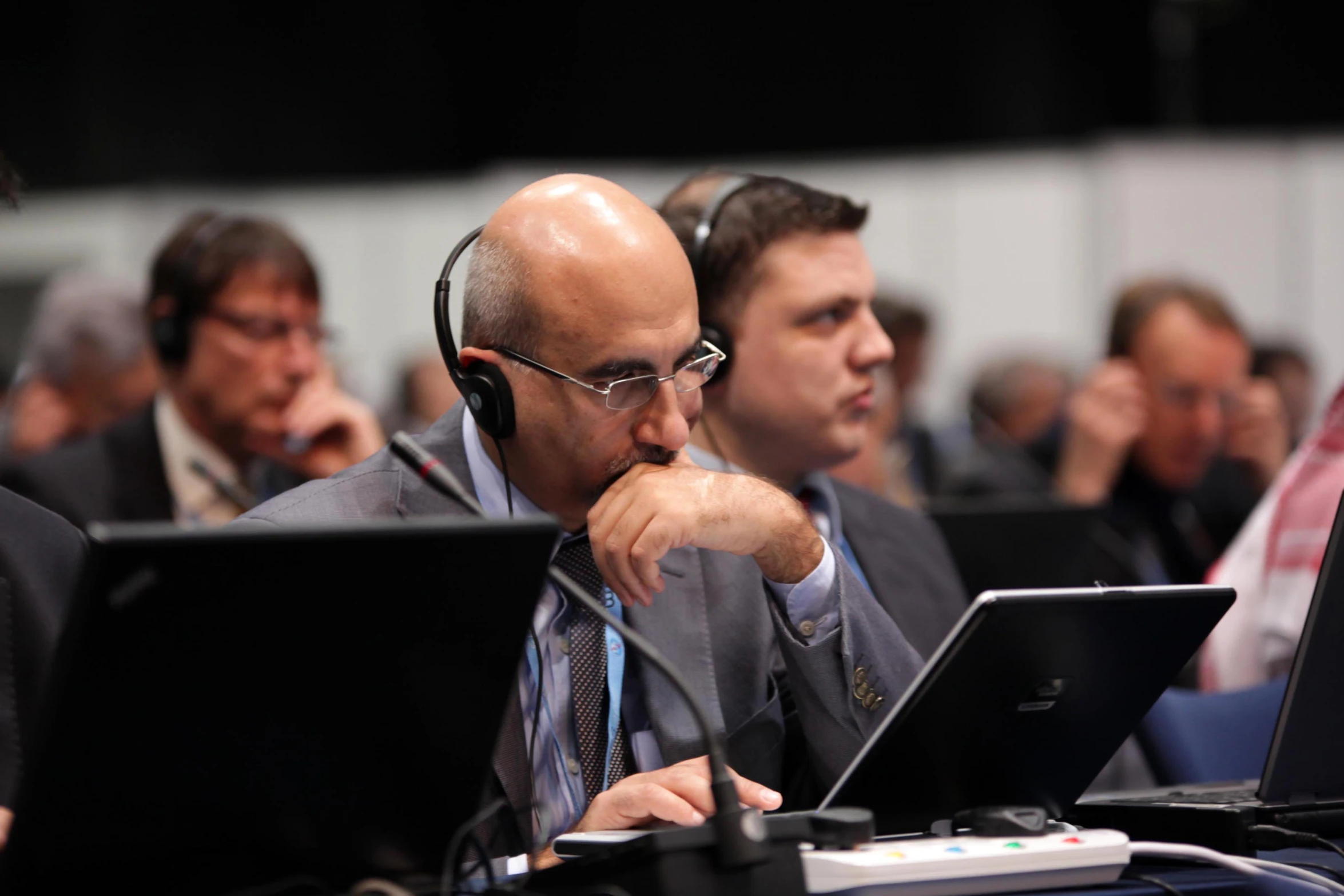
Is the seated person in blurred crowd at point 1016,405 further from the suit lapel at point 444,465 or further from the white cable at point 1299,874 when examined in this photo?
the white cable at point 1299,874

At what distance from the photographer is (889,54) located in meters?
7.19

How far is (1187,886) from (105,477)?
2.16m

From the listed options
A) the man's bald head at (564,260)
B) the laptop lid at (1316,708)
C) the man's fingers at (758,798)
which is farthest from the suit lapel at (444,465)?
the laptop lid at (1316,708)

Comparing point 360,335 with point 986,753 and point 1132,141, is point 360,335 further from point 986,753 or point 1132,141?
point 986,753

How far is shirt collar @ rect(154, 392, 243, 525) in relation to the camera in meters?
2.82

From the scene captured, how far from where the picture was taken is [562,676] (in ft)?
5.24

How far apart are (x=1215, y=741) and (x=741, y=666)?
30.8 inches

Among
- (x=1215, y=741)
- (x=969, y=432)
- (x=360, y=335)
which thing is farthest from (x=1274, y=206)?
Answer: (x=1215, y=741)

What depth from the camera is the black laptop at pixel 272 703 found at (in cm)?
96

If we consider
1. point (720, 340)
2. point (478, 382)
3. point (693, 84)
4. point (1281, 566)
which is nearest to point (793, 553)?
point (478, 382)

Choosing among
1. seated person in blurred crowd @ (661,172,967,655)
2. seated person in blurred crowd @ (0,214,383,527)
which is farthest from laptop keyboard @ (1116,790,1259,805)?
seated person in blurred crowd @ (0,214,383,527)

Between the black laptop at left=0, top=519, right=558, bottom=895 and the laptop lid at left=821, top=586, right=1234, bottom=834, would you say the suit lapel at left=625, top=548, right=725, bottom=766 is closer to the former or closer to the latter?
the laptop lid at left=821, top=586, right=1234, bottom=834

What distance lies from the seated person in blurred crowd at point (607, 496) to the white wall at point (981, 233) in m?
5.51

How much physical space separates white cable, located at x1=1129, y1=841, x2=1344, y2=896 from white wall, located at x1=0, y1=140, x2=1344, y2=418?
5818 mm
